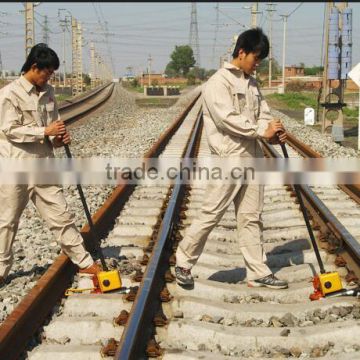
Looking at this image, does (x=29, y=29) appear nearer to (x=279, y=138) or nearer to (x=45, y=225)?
(x=45, y=225)

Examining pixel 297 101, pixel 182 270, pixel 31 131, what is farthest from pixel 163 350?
pixel 297 101

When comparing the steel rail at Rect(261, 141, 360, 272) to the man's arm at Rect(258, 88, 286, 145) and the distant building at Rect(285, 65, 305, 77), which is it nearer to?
the man's arm at Rect(258, 88, 286, 145)

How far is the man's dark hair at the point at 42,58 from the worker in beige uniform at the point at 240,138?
113 cm

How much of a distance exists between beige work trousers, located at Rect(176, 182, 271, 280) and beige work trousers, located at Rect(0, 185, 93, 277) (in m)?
0.81

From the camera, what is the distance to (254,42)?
4.95 meters

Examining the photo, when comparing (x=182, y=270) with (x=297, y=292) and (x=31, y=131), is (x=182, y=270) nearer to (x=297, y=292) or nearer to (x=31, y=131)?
(x=297, y=292)

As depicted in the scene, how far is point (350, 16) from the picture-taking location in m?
17.9

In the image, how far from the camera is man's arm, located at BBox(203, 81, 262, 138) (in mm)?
4922

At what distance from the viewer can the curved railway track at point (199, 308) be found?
13.5 feet

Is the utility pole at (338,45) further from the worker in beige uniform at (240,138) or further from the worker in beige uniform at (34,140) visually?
the worker in beige uniform at (34,140)

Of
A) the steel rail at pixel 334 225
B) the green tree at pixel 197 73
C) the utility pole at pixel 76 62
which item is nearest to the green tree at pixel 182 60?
the green tree at pixel 197 73

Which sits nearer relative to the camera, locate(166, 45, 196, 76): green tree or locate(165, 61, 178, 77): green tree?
locate(166, 45, 196, 76): green tree

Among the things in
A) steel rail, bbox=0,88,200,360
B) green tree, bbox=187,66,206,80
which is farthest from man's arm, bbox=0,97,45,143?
green tree, bbox=187,66,206,80

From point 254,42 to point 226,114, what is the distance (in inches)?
22.0
